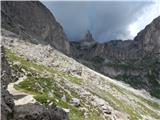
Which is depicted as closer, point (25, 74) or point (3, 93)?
point (3, 93)

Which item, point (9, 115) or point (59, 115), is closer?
point (9, 115)

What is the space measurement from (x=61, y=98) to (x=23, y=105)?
84738 mm

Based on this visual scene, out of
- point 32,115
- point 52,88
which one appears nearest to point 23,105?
point 32,115

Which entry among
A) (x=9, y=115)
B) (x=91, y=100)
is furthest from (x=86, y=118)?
(x=9, y=115)

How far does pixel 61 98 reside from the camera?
113 m

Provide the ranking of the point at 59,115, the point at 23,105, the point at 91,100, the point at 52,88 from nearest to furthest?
the point at 23,105 < the point at 59,115 < the point at 52,88 < the point at 91,100

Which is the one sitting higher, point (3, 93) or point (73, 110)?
point (3, 93)

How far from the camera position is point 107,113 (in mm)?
123188

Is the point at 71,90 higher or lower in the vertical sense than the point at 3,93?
lower

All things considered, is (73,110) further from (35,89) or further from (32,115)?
(32,115)

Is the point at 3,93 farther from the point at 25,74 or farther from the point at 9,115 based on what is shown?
the point at 25,74

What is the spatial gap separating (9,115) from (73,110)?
7385 cm

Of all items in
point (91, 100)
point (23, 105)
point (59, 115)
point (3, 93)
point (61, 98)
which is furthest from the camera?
point (91, 100)

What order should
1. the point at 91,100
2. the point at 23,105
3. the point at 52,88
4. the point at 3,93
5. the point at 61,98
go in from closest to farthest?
the point at 3,93, the point at 23,105, the point at 61,98, the point at 52,88, the point at 91,100
